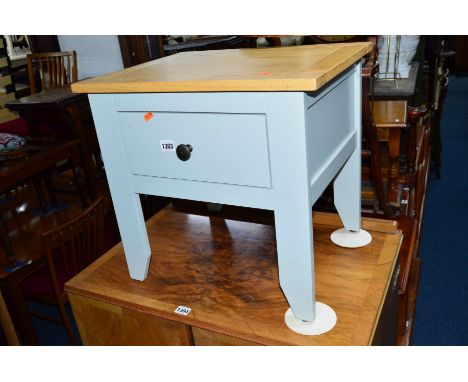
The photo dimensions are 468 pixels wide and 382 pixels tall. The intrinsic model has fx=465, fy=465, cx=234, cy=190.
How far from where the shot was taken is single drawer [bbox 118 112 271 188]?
2.40 ft

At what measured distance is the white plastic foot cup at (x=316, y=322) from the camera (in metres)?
0.80

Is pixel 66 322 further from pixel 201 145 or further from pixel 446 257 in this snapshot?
pixel 446 257

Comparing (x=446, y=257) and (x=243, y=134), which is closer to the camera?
(x=243, y=134)

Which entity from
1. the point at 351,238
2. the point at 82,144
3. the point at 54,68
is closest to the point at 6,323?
the point at 82,144

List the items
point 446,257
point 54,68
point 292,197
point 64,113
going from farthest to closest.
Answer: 1. point 54,68
2. point 64,113
3. point 446,257
4. point 292,197

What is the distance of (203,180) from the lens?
81cm

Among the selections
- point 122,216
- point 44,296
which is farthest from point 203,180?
point 44,296

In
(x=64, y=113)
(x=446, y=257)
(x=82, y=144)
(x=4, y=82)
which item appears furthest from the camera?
(x=4, y=82)

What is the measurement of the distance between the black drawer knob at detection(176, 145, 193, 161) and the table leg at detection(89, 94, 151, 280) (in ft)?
0.43

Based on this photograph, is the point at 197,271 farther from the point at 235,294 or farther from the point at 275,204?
the point at 275,204

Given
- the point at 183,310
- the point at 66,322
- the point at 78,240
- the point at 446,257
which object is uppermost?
the point at 183,310

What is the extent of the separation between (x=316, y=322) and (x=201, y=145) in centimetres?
37

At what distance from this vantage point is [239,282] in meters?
0.97

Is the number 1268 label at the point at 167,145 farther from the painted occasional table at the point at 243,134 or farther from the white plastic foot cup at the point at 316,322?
the white plastic foot cup at the point at 316,322
